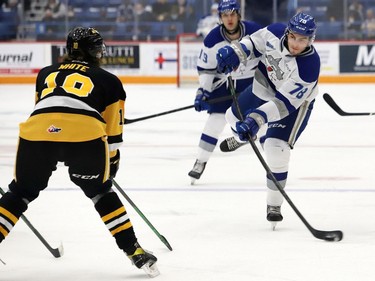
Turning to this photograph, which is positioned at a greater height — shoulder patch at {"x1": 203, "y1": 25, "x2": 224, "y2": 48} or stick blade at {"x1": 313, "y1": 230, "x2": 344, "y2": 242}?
shoulder patch at {"x1": 203, "y1": 25, "x2": 224, "y2": 48}

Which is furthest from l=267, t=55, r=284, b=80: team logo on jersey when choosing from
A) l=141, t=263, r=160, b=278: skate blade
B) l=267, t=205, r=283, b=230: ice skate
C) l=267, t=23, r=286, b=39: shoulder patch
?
l=141, t=263, r=160, b=278: skate blade

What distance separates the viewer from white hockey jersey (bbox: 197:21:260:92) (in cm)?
540

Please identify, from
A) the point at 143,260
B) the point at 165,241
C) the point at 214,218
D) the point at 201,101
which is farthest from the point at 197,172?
the point at 143,260

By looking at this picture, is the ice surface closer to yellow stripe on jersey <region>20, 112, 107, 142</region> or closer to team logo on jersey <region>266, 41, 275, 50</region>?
yellow stripe on jersey <region>20, 112, 107, 142</region>

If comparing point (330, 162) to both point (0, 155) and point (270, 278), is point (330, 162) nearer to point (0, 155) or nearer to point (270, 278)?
point (0, 155)

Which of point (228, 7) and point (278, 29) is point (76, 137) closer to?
point (278, 29)

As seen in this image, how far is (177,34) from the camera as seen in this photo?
1352cm

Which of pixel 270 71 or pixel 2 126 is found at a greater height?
pixel 270 71

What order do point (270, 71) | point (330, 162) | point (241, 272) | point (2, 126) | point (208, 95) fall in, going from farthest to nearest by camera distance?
point (2, 126)
point (330, 162)
point (208, 95)
point (270, 71)
point (241, 272)

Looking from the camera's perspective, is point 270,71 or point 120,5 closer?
point 270,71

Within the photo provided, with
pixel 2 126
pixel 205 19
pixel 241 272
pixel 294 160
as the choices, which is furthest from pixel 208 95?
pixel 205 19

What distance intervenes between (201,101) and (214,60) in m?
Result: 0.27

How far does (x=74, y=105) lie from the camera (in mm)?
3004

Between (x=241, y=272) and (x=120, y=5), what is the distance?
10.7m
